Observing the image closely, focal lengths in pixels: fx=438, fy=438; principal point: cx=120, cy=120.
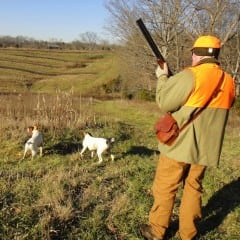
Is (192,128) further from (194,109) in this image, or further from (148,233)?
(148,233)

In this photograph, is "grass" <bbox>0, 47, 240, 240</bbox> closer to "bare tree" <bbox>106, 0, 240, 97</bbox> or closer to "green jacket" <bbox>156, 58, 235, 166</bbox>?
"green jacket" <bbox>156, 58, 235, 166</bbox>

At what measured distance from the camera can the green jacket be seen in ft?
12.7

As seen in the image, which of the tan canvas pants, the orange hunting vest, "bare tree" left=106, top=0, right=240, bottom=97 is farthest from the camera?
"bare tree" left=106, top=0, right=240, bottom=97

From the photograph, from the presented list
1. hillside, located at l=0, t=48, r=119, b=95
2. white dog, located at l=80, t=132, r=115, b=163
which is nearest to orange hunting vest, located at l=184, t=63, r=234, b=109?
white dog, located at l=80, t=132, r=115, b=163

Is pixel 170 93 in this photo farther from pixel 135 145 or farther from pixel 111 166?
pixel 135 145

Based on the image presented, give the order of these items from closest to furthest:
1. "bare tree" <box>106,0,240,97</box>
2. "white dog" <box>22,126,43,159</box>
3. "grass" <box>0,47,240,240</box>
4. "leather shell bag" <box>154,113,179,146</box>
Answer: "leather shell bag" <box>154,113,179,146</box> → "grass" <box>0,47,240,240</box> → "white dog" <box>22,126,43,159</box> → "bare tree" <box>106,0,240,97</box>

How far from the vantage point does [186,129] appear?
4.02 m

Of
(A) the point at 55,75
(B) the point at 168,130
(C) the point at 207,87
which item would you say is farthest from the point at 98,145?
(A) the point at 55,75

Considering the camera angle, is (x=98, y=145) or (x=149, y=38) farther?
(x=98, y=145)

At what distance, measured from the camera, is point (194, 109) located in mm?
3930

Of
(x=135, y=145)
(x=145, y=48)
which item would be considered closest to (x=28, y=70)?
(x=145, y=48)

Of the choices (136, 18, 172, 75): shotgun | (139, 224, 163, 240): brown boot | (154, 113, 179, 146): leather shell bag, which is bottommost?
(139, 224, 163, 240): brown boot

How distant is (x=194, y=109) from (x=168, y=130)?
31cm

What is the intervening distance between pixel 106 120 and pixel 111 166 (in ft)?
20.7
